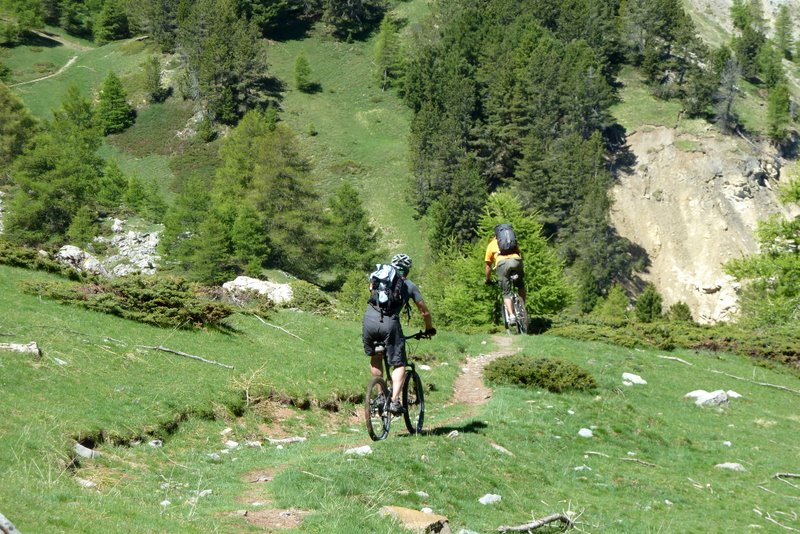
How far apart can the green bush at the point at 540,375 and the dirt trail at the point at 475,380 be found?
22.9 inches

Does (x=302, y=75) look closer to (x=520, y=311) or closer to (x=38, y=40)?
(x=38, y=40)

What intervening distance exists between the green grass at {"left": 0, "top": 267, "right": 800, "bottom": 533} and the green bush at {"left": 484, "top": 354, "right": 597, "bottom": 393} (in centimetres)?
72

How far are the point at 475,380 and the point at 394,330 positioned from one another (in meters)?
11.0

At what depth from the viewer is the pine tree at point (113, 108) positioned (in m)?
114

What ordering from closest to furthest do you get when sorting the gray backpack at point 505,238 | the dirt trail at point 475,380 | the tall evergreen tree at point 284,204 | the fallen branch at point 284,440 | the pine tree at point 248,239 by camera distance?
the fallen branch at point 284,440 < the dirt trail at point 475,380 < the gray backpack at point 505,238 < the pine tree at point 248,239 < the tall evergreen tree at point 284,204

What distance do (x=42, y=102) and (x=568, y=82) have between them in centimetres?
8077

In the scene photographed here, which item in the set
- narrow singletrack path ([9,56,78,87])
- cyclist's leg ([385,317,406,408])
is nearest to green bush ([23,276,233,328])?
cyclist's leg ([385,317,406,408])

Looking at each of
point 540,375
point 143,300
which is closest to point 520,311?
point 540,375

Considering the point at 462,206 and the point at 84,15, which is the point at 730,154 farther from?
the point at 84,15

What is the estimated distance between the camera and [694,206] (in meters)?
101

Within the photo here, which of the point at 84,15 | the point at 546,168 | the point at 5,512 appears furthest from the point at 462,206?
the point at 84,15

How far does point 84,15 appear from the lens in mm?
150750

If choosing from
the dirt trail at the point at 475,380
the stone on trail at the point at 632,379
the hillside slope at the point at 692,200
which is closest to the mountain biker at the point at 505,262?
the dirt trail at the point at 475,380

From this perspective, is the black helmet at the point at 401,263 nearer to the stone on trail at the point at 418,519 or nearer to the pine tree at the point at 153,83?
the stone on trail at the point at 418,519
